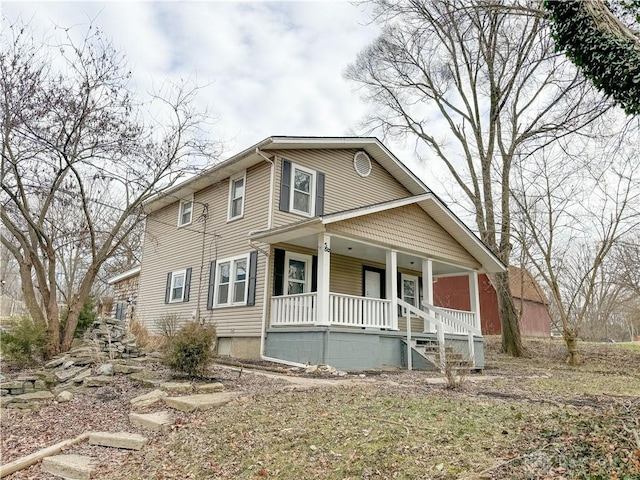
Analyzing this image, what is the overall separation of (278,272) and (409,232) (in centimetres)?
383

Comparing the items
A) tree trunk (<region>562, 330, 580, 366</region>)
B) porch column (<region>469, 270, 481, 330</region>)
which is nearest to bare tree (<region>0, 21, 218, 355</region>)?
porch column (<region>469, 270, 481, 330</region>)

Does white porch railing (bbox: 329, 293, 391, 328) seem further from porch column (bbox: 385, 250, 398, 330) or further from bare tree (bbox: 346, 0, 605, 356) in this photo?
bare tree (bbox: 346, 0, 605, 356)

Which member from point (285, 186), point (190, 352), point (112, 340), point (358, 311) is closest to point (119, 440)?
point (190, 352)

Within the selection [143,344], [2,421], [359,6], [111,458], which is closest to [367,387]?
[111,458]

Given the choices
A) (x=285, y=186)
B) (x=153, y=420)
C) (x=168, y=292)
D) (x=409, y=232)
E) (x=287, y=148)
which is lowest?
(x=153, y=420)

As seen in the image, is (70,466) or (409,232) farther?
(409,232)

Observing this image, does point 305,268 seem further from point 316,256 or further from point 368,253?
point 368,253

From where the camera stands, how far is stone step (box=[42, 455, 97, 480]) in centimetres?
433

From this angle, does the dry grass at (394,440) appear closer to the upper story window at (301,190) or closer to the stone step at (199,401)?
the stone step at (199,401)

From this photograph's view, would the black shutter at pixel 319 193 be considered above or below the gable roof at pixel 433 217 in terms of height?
above

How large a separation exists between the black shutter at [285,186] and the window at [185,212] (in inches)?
176

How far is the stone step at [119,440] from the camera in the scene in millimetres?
4859

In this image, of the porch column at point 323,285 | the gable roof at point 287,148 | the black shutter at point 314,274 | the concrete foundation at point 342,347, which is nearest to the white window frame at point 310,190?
the gable roof at point 287,148

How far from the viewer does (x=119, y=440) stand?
Result: 4.94 m
